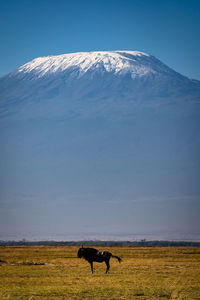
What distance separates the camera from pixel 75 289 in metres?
22.7

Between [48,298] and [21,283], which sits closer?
[48,298]

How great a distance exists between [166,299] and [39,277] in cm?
1132

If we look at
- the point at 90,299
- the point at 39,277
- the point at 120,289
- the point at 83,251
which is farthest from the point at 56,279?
the point at 90,299

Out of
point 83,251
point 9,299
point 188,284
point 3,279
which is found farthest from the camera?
point 83,251

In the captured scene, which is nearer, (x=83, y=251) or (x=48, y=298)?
(x=48, y=298)

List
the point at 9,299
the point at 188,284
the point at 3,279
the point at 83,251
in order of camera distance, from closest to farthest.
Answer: the point at 9,299, the point at 188,284, the point at 3,279, the point at 83,251

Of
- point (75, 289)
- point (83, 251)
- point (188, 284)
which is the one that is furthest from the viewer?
point (83, 251)

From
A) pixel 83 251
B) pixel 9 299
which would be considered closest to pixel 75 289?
pixel 9 299

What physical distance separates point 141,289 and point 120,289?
100cm

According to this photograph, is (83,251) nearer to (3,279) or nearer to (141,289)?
(3,279)

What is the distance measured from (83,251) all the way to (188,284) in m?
8.66

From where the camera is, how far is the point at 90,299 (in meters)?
19.8

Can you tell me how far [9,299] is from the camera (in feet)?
64.3

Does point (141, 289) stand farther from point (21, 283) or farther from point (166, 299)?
point (21, 283)
